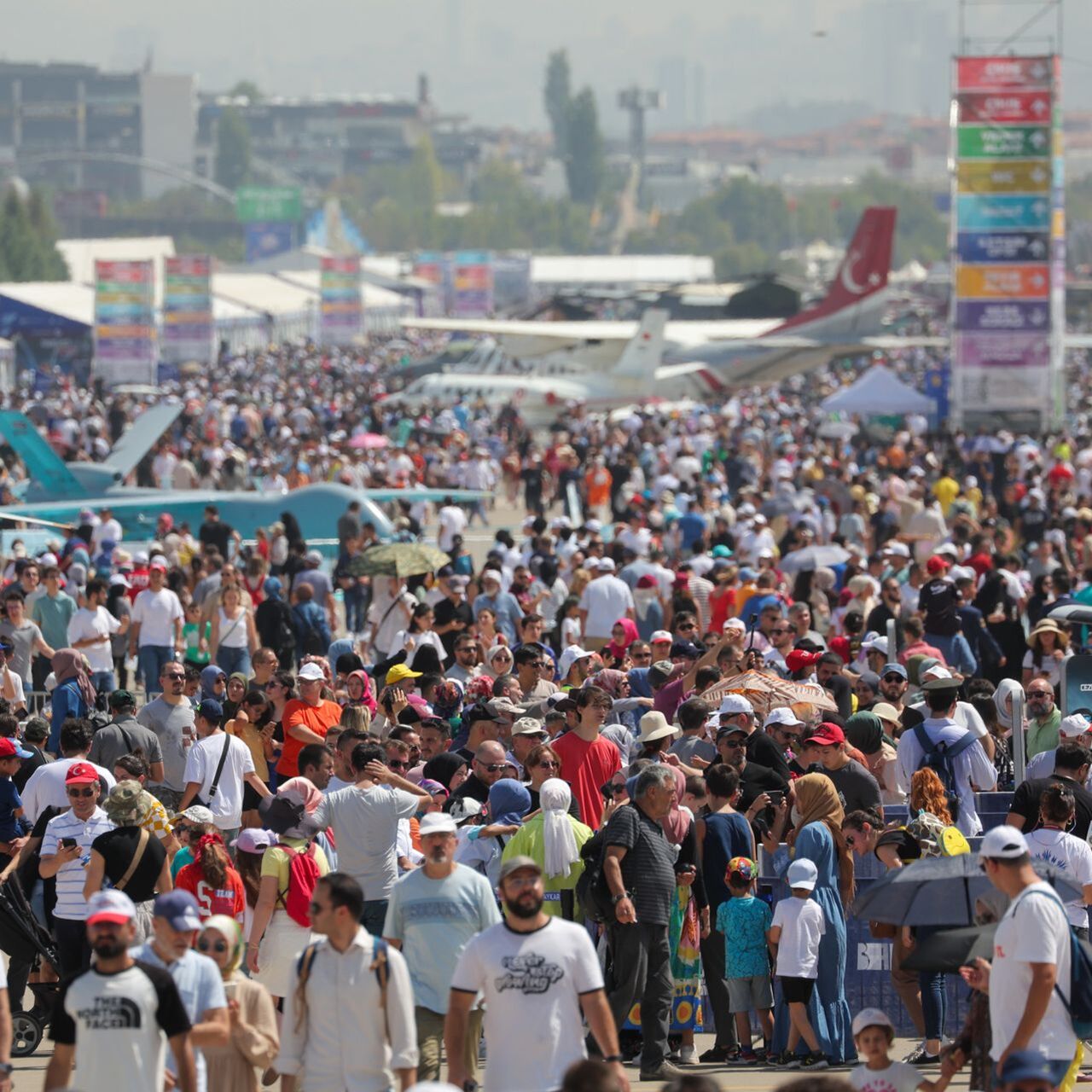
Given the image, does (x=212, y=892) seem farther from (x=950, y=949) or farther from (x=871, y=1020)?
(x=950, y=949)

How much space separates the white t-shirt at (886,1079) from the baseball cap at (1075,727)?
144 inches

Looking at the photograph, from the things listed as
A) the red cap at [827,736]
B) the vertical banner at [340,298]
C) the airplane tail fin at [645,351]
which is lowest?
the red cap at [827,736]

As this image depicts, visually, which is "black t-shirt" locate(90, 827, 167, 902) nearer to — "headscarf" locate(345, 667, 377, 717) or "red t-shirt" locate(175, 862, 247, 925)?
"red t-shirt" locate(175, 862, 247, 925)

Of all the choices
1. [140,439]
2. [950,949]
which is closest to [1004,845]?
[950,949]

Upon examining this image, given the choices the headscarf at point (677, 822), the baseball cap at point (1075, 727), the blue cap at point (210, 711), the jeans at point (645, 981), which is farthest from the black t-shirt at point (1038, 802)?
the blue cap at point (210, 711)

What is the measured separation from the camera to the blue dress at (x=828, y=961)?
28.0 feet

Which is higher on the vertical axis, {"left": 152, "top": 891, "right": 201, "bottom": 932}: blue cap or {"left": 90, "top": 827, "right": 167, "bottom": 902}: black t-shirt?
{"left": 152, "top": 891, "right": 201, "bottom": 932}: blue cap

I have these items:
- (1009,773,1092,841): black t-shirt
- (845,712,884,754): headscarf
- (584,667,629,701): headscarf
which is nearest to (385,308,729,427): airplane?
(584,667,629,701): headscarf

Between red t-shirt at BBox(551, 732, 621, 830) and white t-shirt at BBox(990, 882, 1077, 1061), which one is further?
red t-shirt at BBox(551, 732, 621, 830)

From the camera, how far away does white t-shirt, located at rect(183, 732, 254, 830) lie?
983 centimetres

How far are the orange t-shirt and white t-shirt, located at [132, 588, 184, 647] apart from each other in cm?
472

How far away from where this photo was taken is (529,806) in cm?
889

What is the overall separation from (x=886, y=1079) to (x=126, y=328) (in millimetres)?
39882

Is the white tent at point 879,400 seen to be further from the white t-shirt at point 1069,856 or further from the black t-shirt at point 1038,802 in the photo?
the white t-shirt at point 1069,856
